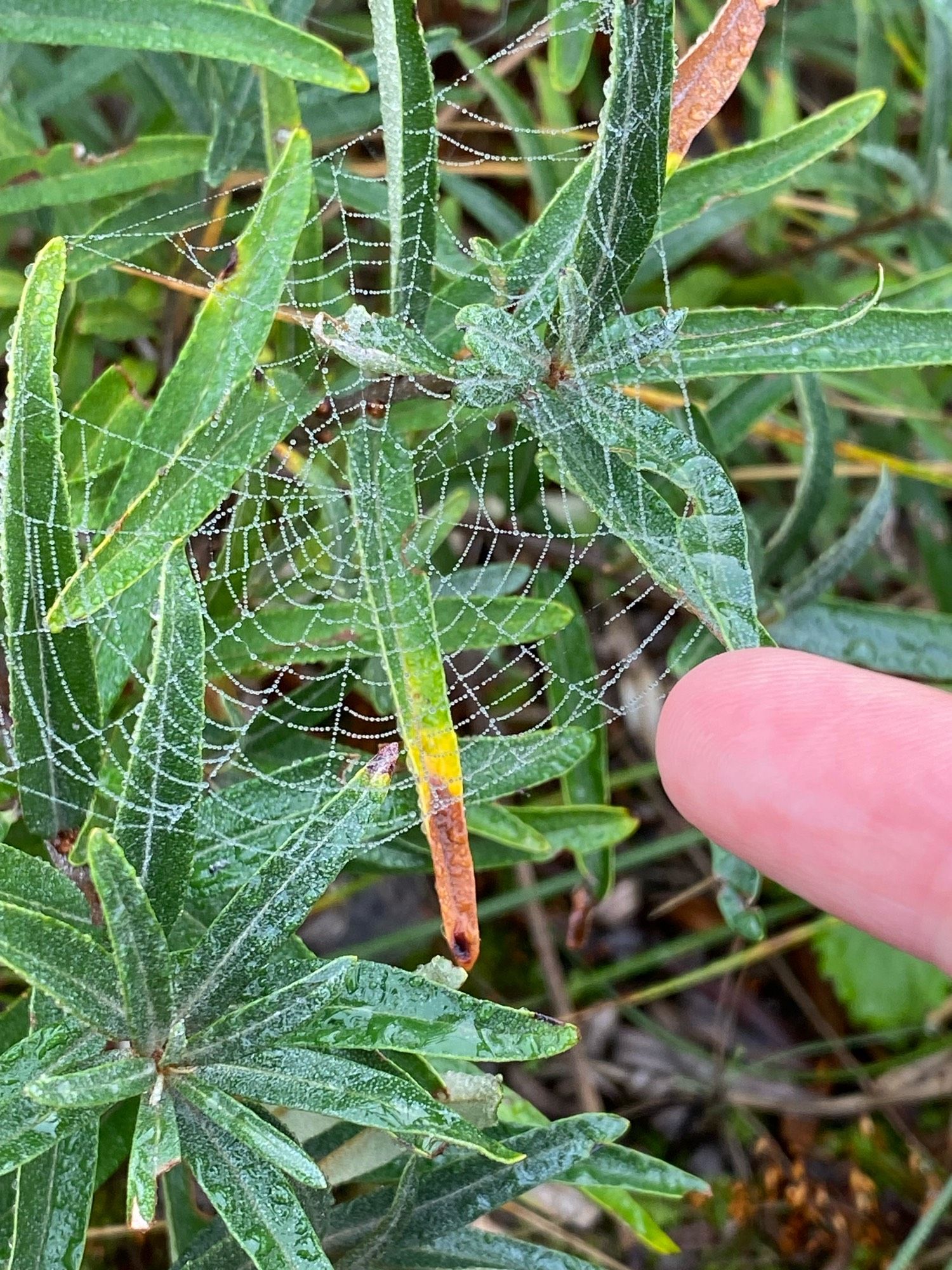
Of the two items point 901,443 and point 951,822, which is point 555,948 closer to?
point 901,443

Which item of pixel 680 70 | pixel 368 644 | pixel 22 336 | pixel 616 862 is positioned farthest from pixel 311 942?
pixel 680 70

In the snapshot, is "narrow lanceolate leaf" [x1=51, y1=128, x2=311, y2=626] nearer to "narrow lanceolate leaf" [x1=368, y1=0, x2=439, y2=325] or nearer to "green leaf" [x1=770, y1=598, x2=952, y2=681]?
"narrow lanceolate leaf" [x1=368, y1=0, x2=439, y2=325]

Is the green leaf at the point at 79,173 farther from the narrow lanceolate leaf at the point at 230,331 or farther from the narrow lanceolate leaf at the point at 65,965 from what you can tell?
the narrow lanceolate leaf at the point at 65,965

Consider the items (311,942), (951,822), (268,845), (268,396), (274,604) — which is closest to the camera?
(951,822)

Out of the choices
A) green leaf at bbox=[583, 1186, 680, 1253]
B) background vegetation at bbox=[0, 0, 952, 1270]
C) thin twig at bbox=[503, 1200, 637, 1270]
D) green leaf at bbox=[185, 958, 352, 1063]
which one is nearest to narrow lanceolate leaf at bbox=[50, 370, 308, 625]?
background vegetation at bbox=[0, 0, 952, 1270]

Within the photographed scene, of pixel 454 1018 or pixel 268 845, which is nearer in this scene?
pixel 454 1018

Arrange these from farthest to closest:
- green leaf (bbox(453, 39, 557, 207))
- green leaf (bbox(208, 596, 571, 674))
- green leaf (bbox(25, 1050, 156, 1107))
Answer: green leaf (bbox(453, 39, 557, 207)) < green leaf (bbox(208, 596, 571, 674)) < green leaf (bbox(25, 1050, 156, 1107))
